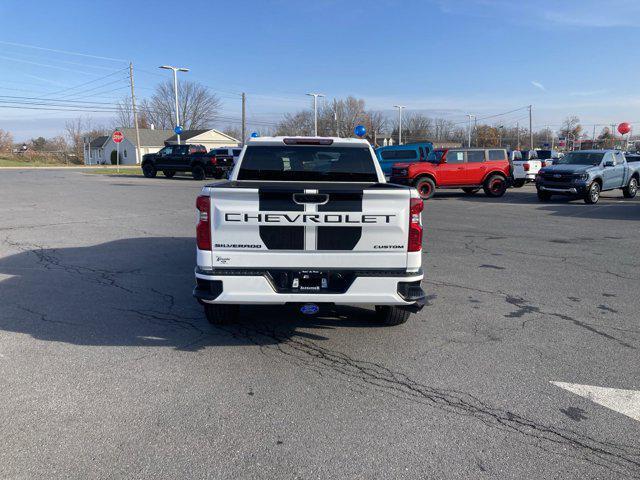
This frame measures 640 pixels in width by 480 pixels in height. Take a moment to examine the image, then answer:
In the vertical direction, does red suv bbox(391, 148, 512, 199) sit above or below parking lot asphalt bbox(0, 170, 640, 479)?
above

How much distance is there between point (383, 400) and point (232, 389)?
1.17m

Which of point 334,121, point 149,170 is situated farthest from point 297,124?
point 149,170

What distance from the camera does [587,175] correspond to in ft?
59.7

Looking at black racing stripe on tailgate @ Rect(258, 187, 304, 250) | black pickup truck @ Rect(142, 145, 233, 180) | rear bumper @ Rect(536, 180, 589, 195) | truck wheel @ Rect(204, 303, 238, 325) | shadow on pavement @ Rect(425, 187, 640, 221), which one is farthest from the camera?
black pickup truck @ Rect(142, 145, 233, 180)

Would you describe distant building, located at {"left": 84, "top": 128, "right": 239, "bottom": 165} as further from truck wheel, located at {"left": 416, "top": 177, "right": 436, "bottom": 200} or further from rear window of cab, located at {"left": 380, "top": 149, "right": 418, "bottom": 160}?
truck wheel, located at {"left": 416, "top": 177, "right": 436, "bottom": 200}

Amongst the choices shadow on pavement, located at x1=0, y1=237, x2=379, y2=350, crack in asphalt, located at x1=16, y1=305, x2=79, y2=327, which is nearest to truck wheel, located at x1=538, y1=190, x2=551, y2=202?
shadow on pavement, located at x1=0, y1=237, x2=379, y2=350

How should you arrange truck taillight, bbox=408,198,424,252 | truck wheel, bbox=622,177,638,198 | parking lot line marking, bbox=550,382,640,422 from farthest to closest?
truck wheel, bbox=622,177,638,198 < truck taillight, bbox=408,198,424,252 < parking lot line marking, bbox=550,382,640,422

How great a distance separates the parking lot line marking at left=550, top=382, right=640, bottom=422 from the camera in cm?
372

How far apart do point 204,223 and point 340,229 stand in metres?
1.19

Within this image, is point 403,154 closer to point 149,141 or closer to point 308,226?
point 308,226

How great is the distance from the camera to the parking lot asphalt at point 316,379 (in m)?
3.11

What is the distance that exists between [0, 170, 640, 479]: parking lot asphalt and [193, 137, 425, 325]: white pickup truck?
0.61 m

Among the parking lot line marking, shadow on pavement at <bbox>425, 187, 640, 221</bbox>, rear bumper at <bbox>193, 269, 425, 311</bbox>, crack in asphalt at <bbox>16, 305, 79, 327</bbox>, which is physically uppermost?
rear bumper at <bbox>193, 269, 425, 311</bbox>

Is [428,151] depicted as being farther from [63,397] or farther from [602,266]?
[63,397]
